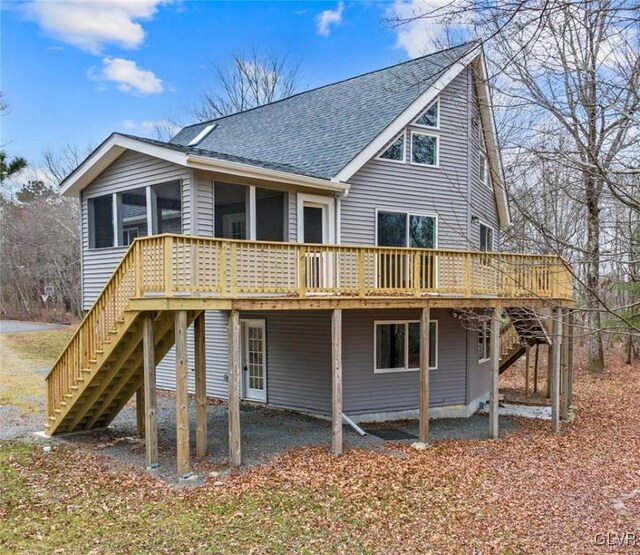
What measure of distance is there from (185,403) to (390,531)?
3737mm

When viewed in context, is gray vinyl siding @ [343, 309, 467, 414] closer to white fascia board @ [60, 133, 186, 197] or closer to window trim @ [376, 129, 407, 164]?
window trim @ [376, 129, 407, 164]

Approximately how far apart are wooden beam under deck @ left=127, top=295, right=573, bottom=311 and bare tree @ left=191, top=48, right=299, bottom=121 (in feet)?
89.2

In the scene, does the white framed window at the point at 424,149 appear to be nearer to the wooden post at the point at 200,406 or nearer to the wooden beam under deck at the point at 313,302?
the wooden beam under deck at the point at 313,302

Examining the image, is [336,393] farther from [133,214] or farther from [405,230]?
[133,214]

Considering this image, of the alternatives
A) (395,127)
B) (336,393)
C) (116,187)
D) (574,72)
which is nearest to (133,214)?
(116,187)

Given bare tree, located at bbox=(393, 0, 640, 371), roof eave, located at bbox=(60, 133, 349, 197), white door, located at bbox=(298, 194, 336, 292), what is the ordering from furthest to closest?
white door, located at bbox=(298, 194, 336, 292), roof eave, located at bbox=(60, 133, 349, 197), bare tree, located at bbox=(393, 0, 640, 371)

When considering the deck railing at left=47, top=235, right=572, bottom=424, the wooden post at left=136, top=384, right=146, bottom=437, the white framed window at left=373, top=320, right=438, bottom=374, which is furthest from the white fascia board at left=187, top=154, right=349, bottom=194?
the wooden post at left=136, top=384, right=146, bottom=437

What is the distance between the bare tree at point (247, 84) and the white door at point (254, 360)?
81.2 feet

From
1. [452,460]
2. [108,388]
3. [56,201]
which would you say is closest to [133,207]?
[108,388]

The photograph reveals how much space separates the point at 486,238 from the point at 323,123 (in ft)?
20.6

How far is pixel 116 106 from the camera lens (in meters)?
30.0

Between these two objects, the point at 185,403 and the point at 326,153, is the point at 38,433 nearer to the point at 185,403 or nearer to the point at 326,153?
the point at 185,403

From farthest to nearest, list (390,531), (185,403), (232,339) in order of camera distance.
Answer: (232,339) < (185,403) < (390,531)

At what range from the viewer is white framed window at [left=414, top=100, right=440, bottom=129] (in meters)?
13.8
